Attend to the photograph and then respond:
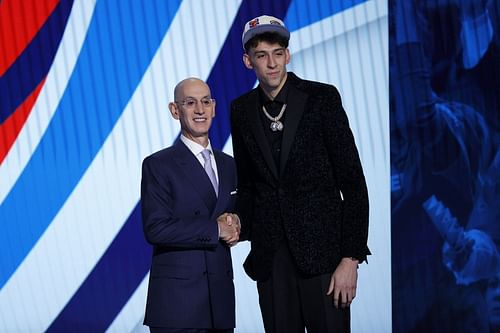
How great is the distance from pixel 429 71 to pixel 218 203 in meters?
2.05

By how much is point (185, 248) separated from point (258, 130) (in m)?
0.41

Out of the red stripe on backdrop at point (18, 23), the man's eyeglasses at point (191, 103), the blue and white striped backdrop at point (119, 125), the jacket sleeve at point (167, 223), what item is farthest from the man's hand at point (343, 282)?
the red stripe on backdrop at point (18, 23)

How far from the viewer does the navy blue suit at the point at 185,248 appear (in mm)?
1993

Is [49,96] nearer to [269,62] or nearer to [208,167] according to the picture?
[208,167]

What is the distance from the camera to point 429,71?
3.77 m

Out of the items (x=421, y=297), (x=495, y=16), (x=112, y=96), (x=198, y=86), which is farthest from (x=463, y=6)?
(x=198, y=86)

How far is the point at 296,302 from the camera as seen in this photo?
5.81ft

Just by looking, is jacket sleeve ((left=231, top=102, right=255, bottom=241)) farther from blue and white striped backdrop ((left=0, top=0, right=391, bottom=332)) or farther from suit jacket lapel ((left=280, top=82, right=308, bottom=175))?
blue and white striped backdrop ((left=0, top=0, right=391, bottom=332))

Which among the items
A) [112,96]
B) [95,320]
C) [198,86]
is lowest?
[95,320]

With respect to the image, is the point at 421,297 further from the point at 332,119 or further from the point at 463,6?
the point at 332,119

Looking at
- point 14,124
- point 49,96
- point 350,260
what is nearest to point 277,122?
point 350,260

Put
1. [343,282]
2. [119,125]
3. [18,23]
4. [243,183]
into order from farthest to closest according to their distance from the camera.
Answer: [18,23]
[119,125]
[243,183]
[343,282]

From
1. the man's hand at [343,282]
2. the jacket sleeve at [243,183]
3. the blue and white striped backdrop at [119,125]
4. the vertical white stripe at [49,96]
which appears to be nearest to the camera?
the man's hand at [343,282]

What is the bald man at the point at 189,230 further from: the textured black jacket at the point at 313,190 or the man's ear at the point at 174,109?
the textured black jacket at the point at 313,190
